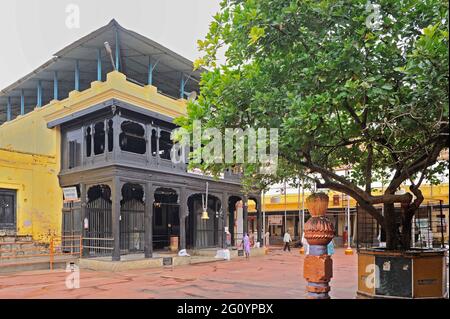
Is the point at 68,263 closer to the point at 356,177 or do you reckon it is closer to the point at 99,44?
the point at 99,44

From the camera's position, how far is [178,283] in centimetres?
1291

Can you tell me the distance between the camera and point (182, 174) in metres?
20.0

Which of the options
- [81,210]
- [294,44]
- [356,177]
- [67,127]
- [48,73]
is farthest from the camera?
[48,73]

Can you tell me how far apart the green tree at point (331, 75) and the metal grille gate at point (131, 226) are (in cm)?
1292

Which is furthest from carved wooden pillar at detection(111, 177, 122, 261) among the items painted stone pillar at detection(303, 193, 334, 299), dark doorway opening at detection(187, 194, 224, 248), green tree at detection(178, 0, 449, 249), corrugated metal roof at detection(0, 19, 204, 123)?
painted stone pillar at detection(303, 193, 334, 299)

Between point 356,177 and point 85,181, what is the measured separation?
39.5 ft

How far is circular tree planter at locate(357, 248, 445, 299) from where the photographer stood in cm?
729

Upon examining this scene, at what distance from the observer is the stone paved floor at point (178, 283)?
1077 cm

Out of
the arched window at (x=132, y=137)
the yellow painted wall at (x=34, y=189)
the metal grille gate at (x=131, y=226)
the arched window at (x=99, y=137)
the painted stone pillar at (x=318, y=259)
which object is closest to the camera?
the painted stone pillar at (x=318, y=259)

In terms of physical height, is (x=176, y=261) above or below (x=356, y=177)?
below

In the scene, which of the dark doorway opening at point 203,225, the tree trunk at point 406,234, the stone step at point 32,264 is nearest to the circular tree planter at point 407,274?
the tree trunk at point 406,234

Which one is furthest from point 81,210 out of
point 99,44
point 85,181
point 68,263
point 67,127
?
point 99,44

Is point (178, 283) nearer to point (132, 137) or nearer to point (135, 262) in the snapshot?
point (135, 262)

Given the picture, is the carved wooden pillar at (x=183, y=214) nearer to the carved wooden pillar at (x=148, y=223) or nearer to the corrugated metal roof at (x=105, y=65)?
the carved wooden pillar at (x=148, y=223)
